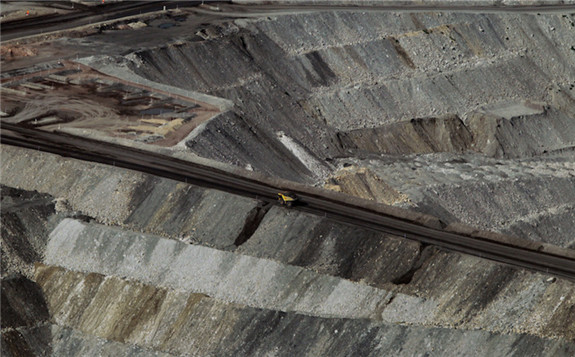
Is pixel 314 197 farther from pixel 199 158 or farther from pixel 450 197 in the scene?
pixel 450 197

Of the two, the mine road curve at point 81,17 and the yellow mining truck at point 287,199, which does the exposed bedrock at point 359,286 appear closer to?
the yellow mining truck at point 287,199

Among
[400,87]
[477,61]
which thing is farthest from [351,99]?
[477,61]

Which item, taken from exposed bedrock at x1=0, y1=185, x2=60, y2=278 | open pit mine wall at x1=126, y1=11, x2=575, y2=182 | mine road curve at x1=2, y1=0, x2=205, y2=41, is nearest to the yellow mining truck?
open pit mine wall at x1=126, y1=11, x2=575, y2=182

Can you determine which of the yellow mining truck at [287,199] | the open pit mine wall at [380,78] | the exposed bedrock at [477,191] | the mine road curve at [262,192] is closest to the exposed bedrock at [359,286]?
the mine road curve at [262,192]

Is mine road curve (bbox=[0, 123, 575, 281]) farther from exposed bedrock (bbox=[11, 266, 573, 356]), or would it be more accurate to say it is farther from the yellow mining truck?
exposed bedrock (bbox=[11, 266, 573, 356])

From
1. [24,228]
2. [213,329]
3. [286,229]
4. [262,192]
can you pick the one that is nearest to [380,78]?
[262,192]
